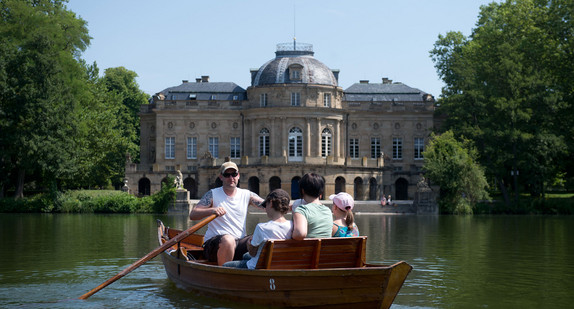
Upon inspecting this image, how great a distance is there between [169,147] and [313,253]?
180ft

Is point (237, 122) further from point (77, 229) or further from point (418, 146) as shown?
point (77, 229)

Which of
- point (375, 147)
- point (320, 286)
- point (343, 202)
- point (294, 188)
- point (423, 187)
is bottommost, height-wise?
point (320, 286)

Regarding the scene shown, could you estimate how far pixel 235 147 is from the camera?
65.1 m

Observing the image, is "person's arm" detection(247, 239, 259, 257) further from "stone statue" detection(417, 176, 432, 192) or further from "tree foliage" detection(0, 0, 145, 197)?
"stone statue" detection(417, 176, 432, 192)

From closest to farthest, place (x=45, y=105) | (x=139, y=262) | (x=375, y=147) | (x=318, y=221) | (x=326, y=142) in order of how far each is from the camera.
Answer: (x=318, y=221), (x=139, y=262), (x=45, y=105), (x=326, y=142), (x=375, y=147)

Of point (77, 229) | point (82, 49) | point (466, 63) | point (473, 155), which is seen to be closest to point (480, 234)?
point (77, 229)

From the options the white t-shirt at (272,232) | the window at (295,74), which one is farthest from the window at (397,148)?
the white t-shirt at (272,232)

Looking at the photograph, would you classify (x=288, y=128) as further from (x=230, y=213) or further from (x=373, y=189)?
(x=230, y=213)

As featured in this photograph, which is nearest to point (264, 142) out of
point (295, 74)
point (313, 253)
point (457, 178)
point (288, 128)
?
point (288, 128)

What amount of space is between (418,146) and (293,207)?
55.3m

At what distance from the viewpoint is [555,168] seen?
164ft

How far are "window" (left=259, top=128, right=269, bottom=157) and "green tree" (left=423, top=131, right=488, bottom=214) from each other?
17.5 metres

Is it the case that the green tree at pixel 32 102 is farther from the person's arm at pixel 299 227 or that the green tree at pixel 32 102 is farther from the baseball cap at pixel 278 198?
the person's arm at pixel 299 227

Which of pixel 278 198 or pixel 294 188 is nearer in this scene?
pixel 278 198
